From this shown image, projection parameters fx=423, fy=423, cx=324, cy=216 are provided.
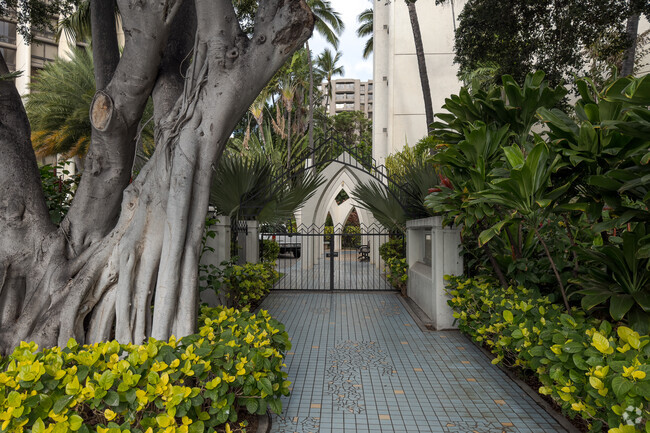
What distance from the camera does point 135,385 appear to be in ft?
8.05

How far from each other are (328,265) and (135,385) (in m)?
14.8

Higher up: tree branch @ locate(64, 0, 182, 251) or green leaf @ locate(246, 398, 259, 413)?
tree branch @ locate(64, 0, 182, 251)

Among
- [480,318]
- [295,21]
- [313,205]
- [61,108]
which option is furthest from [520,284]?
[61,108]

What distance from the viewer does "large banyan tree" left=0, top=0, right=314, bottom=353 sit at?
337 centimetres

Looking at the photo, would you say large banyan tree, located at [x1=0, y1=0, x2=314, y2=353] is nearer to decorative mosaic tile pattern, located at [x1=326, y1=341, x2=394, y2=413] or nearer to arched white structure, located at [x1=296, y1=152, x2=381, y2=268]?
decorative mosaic tile pattern, located at [x1=326, y1=341, x2=394, y2=413]

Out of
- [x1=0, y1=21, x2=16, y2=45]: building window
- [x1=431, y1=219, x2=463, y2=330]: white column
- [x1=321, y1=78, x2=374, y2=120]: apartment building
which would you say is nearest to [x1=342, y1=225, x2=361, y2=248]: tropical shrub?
[x1=431, y1=219, x2=463, y2=330]: white column

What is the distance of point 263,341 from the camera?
10.4 feet

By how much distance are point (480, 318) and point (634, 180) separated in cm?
272

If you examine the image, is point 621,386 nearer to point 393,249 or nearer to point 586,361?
point 586,361

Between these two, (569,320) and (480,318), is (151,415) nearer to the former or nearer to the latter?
(569,320)

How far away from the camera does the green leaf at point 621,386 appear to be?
7.38 feet

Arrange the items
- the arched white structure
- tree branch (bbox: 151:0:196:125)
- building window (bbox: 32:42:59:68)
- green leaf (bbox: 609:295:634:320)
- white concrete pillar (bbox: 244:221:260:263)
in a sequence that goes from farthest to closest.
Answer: building window (bbox: 32:42:59:68)
the arched white structure
white concrete pillar (bbox: 244:221:260:263)
tree branch (bbox: 151:0:196:125)
green leaf (bbox: 609:295:634:320)

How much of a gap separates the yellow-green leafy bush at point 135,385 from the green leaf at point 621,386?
203 cm

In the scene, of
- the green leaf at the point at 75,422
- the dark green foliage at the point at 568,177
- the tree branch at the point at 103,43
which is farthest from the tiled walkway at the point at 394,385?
the tree branch at the point at 103,43
